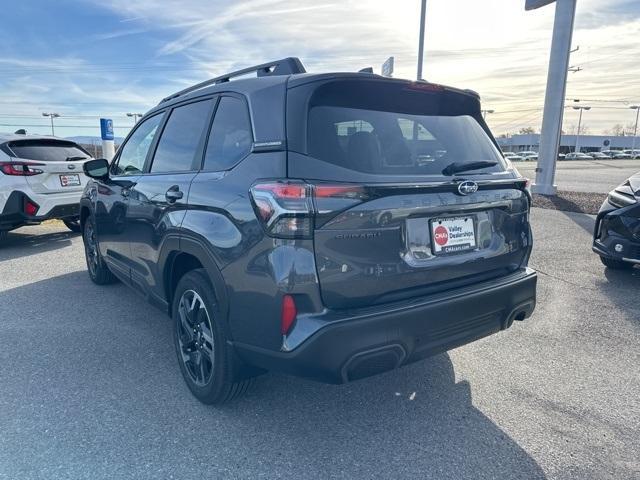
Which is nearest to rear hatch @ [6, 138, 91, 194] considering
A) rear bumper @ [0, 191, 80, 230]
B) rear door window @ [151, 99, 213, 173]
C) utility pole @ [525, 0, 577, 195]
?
rear bumper @ [0, 191, 80, 230]

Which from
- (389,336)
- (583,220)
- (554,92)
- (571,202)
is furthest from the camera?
(554,92)

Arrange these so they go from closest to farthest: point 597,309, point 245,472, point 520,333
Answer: point 245,472 < point 520,333 < point 597,309

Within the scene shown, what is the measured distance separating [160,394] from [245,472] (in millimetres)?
965

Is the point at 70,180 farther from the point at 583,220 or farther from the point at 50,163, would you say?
the point at 583,220

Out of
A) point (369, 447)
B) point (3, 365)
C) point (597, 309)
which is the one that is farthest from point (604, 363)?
point (3, 365)

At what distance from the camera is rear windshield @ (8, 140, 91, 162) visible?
6.82 meters

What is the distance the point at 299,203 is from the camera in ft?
6.76

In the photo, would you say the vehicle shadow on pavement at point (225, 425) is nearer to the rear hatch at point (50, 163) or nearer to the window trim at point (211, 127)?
the window trim at point (211, 127)

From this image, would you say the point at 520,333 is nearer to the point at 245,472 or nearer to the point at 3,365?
the point at 245,472

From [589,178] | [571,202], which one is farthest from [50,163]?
[589,178]

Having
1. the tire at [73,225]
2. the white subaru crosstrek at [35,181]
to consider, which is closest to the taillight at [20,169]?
the white subaru crosstrek at [35,181]

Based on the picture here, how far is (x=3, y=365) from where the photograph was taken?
3.37m

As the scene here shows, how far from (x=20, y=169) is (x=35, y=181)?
0.24 metres

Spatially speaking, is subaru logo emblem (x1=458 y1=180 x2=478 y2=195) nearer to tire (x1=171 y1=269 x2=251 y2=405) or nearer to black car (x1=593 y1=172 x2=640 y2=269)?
tire (x1=171 y1=269 x2=251 y2=405)
